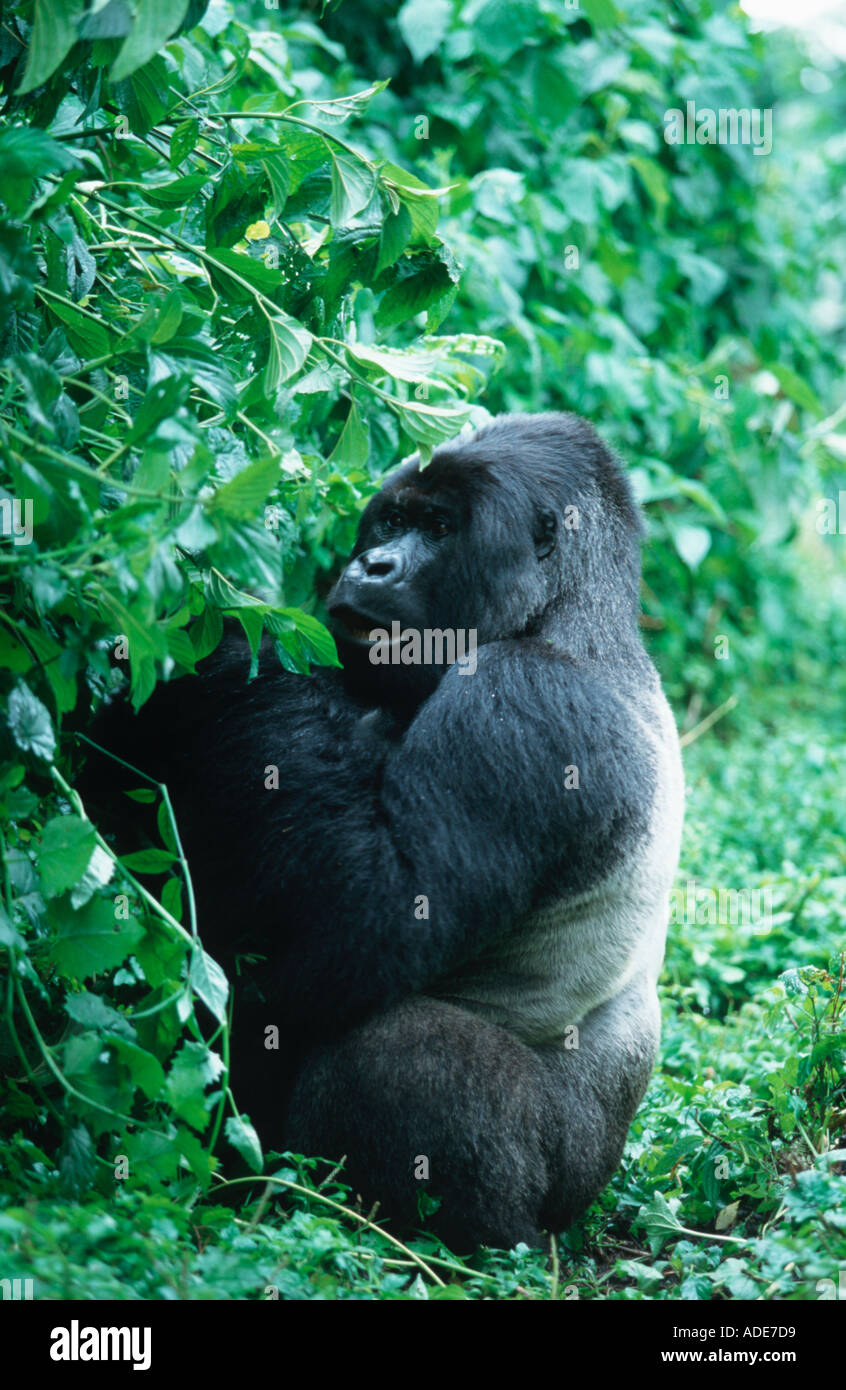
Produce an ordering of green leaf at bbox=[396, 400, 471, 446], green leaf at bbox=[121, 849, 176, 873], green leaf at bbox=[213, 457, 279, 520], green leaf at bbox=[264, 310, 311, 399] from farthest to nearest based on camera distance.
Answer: green leaf at bbox=[396, 400, 471, 446], green leaf at bbox=[264, 310, 311, 399], green leaf at bbox=[121, 849, 176, 873], green leaf at bbox=[213, 457, 279, 520]

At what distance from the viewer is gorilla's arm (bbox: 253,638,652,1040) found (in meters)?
2.98

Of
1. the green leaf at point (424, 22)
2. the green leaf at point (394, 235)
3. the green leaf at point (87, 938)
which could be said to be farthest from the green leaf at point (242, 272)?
the green leaf at point (424, 22)

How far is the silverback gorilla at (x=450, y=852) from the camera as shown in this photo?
3012 mm

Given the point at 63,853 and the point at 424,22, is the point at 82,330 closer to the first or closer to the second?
the point at 63,853

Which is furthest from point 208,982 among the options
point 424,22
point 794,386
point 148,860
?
point 794,386

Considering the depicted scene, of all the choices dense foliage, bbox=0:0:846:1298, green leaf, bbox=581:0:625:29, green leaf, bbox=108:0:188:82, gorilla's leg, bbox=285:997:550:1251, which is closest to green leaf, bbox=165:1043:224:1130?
dense foliage, bbox=0:0:846:1298

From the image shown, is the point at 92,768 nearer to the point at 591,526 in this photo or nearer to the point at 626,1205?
the point at 591,526

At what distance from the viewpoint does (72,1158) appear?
7.93 feet

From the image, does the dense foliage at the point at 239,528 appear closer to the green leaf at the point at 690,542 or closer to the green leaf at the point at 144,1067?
the green leaf at the point at 144,1067

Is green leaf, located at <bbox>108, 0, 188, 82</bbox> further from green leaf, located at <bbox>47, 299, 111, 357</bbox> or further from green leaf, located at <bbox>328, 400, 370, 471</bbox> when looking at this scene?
green leaf, located at <bbox>328, 400, 370, 471</bbox>

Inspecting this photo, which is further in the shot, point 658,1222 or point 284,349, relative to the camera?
point 658,1222

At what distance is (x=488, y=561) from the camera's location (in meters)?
3.40

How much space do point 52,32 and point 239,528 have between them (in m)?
0.83

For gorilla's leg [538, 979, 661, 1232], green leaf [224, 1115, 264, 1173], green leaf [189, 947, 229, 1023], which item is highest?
green leaf [189, 947, 229, 1023]
